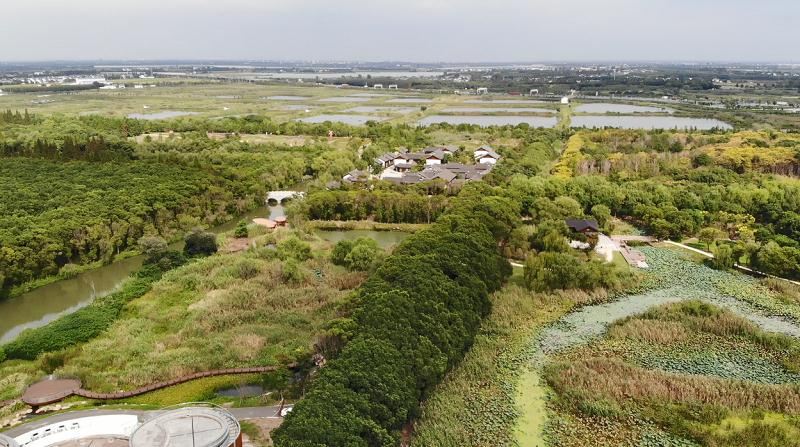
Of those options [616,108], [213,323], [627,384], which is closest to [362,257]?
[213,323]

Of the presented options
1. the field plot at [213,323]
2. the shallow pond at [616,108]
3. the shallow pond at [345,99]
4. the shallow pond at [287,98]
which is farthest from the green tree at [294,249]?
the shallow pond at [287,98]

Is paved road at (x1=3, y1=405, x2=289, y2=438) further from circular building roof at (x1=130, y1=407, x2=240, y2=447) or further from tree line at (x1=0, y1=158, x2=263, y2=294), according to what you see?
tree line at (x1=0, y1=158, x2=263, y2=294)

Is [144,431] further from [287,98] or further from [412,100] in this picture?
[287,98]

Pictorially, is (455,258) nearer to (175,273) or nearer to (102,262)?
(175,273)

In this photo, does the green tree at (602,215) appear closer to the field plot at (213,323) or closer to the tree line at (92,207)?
the field plot at (213,323)

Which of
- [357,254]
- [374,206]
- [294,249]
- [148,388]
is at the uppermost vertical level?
[374,206]

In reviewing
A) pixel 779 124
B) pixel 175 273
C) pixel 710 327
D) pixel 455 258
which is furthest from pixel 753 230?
pixel 779 124

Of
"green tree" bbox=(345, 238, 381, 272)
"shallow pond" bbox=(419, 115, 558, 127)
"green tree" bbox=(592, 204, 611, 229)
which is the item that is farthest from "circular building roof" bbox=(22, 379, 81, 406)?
"shallow pond" bbox=(419, 115, 558, 127)
